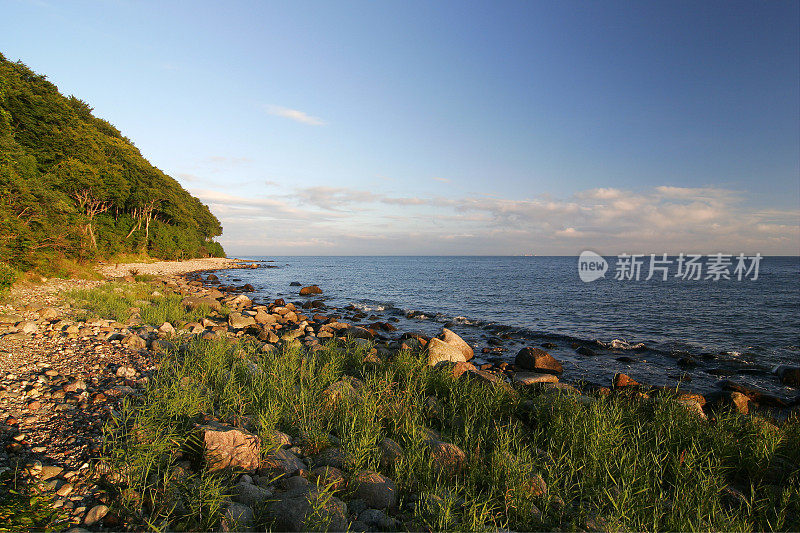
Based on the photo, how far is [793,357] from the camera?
14742 millimetres

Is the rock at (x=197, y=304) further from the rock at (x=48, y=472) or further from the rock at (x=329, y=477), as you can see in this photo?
the rock at (x=329, y=477)

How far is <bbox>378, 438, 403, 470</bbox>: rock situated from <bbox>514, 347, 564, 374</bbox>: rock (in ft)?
30.4

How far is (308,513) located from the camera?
333 cm

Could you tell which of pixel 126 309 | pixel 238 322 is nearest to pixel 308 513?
pixel 238 322

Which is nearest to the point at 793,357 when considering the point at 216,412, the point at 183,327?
the point at 216,412

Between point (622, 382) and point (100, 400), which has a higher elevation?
point (100, 400)

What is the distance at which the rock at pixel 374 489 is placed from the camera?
3.83m

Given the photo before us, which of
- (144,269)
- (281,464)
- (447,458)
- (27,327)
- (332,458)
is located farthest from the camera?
(144,269)

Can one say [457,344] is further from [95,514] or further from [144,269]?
[144,269]

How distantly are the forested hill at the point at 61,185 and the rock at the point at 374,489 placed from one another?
15.8 m

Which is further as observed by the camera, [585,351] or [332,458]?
[585,351]

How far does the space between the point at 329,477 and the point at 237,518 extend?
1040mm

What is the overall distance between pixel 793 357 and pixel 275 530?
71.2 feet

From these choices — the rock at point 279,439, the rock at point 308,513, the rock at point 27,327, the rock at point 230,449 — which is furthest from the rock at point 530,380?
the rock at point 27,327
